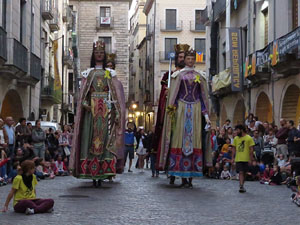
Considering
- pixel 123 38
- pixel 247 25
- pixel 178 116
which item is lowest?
pixel 178 116

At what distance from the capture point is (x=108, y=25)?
57.8 meters

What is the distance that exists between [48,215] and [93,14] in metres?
50.9

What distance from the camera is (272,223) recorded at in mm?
8375

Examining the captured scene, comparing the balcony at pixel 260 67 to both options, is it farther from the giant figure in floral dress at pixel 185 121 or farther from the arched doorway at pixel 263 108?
the giant figure in floral dress at pixel 185 121

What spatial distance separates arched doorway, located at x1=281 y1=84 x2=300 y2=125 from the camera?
23688 mm

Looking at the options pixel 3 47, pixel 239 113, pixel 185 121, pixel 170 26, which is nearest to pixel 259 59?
pixel 239 113

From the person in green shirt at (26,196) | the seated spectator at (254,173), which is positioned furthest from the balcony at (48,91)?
the person in green shirt at (26,196)

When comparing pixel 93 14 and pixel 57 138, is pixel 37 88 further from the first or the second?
pixel 93 14

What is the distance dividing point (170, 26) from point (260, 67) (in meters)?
34.0

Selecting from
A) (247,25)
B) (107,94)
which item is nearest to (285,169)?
(107,94)

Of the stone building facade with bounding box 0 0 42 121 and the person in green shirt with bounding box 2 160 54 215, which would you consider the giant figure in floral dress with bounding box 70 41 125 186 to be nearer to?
the person in green shirt with bounding box 2 160 54 215

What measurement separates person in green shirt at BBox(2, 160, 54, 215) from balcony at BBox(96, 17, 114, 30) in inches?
1929

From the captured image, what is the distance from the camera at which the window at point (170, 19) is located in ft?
192

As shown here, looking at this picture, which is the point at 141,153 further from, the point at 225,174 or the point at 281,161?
the point at 281,161
